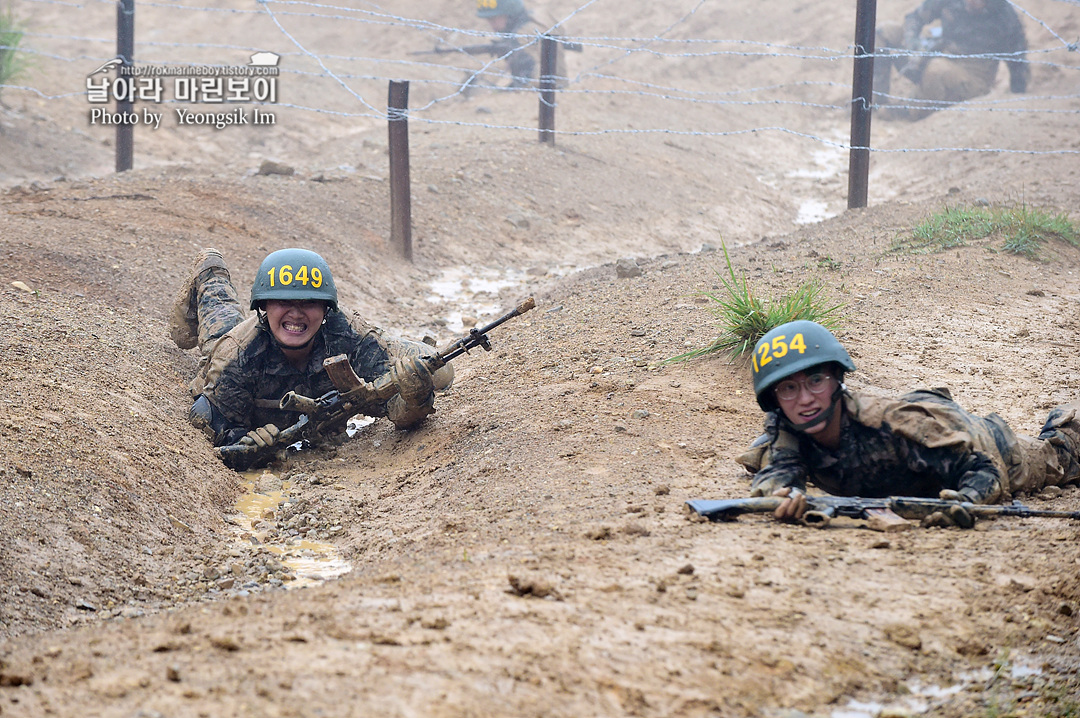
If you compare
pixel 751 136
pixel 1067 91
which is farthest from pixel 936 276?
pixel 1067 91

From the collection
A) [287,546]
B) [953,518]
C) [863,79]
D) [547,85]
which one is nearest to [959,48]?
[547,85]

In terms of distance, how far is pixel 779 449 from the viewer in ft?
13.1

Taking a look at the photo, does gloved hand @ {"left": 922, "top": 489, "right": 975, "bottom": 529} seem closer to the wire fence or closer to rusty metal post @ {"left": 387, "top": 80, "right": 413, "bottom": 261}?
rusty metal post @ {"left": 387, "top": 80, "right": 413, "bottom": 261}

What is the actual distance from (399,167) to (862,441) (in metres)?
6.21

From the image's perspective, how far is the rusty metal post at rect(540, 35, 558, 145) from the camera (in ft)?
39.8

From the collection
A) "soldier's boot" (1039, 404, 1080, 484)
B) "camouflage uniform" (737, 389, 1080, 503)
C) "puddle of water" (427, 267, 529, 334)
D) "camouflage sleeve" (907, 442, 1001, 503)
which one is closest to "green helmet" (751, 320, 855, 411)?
"camouflage uniform" (737, 389, 1080, 503)

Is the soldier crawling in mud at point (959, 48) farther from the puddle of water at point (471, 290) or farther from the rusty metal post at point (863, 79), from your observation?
the puddle of water at point (471, 290)

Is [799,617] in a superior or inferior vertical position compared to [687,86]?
inferior

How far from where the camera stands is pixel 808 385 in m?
3.94

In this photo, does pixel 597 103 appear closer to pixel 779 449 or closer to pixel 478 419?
pixel 478 419

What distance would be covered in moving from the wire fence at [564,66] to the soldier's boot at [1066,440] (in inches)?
364

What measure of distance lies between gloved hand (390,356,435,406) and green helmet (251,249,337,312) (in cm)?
56

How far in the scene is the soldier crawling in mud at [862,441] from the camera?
3842mm

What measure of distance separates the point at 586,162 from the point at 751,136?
419 centimetres
